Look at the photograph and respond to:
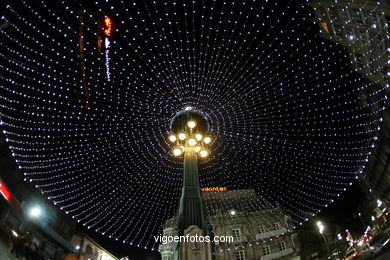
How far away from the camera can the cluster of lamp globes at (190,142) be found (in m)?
11.1

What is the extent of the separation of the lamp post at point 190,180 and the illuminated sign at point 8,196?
40.3 ft

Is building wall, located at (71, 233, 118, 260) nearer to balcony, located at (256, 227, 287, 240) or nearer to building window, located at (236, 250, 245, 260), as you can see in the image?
building window, located at (236, 250, 245, 260)

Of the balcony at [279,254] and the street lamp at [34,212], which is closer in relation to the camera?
the street lamp at [34,212]

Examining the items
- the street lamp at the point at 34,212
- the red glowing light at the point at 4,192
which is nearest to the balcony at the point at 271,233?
the street lamp at the point at 34,212

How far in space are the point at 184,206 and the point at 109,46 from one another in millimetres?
9655

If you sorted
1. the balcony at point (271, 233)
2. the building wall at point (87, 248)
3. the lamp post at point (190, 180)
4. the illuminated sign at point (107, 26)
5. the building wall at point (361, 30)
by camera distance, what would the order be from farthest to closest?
the balcony at point (271, 233) < the building wall at point (87, 248) < the building wall at point (361, 30) < the illuminated sign at point (107, 26) < the lamp post at point (190, 180)

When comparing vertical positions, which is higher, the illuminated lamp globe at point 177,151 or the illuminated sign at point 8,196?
the illuminated sign at point 8,196

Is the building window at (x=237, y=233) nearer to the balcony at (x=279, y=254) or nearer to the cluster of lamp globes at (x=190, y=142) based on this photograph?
the balcony at (x=279, y=254)

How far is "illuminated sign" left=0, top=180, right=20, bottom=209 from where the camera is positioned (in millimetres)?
17453

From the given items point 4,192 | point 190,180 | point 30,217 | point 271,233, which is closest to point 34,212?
point 30,217

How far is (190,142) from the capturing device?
1108cm

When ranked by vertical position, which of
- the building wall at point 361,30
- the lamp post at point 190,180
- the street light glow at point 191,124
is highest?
the building wall at point 361,30

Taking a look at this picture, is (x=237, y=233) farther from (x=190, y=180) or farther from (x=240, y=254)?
(x=190, y=180)

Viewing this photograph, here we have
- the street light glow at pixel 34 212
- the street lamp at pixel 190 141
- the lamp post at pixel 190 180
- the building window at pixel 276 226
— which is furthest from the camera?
the building window at pixel 276 226
